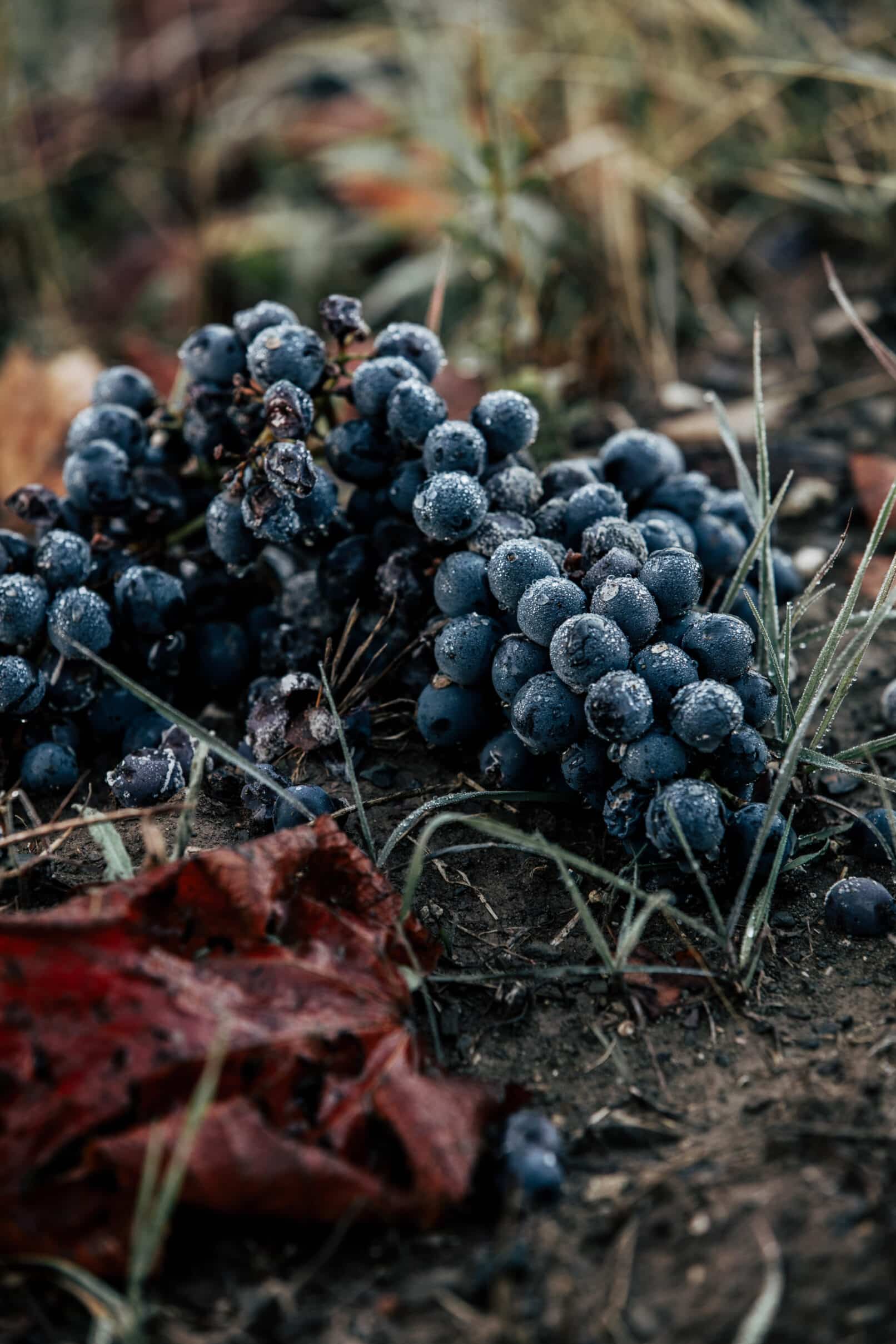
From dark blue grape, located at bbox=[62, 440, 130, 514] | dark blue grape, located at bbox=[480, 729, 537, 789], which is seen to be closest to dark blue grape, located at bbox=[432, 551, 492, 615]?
dark blue grape, located at bbox=[480, 729, 537, 789]

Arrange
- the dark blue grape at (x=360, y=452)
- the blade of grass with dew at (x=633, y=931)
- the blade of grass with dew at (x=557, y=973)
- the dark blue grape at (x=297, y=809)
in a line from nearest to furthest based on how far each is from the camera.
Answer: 1. the blade of grass with dew at (x=633, y=931)
2. the blade of grass with dew at (x=557, y=973)
3. the dark blue grape at (x=297, y=809)
4. the dark blue grape at (x=360, y=452)

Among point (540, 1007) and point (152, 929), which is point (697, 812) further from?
point (152, 929)

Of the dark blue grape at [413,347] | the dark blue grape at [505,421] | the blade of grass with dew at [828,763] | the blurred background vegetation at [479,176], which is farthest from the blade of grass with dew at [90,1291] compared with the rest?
the blurred background vegetation at [479,176]

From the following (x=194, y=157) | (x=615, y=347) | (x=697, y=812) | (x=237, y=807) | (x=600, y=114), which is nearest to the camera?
(x=697, y=812)

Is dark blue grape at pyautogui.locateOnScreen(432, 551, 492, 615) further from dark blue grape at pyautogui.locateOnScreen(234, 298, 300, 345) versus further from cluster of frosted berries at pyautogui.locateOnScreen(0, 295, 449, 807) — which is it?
dark blue grape at pyautogui.locateOnScreen(234, 298, 300, 345)

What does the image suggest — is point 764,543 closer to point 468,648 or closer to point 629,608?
point 629,608

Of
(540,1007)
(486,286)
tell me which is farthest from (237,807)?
(486,286)

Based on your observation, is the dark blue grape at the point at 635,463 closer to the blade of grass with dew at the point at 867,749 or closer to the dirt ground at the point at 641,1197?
the blade of grass with dew at the point at 867,749
